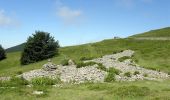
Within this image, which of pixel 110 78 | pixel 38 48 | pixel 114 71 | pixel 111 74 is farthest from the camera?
pixel 38 48

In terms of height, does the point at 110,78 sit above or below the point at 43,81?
below

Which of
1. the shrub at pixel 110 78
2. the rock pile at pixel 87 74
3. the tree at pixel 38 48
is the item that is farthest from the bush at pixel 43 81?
the tree at pixel 38 48

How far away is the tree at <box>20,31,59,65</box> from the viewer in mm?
99312

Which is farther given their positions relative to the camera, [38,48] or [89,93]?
[38,48]

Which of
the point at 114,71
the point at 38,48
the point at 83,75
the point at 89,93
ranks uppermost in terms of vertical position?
the point at 38,48

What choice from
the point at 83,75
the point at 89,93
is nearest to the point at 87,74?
the point at 83,75

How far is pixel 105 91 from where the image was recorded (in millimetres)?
34812

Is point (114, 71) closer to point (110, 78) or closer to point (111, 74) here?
point (111, 74)

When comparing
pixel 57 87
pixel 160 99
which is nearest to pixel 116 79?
pixel 57 87

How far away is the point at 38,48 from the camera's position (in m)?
100

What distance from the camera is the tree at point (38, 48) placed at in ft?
326

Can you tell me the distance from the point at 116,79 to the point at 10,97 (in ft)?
52.1

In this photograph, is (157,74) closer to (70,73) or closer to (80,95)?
(70,73)

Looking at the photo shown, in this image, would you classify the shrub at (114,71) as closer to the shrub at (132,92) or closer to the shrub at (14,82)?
the shrub at (14,82)
